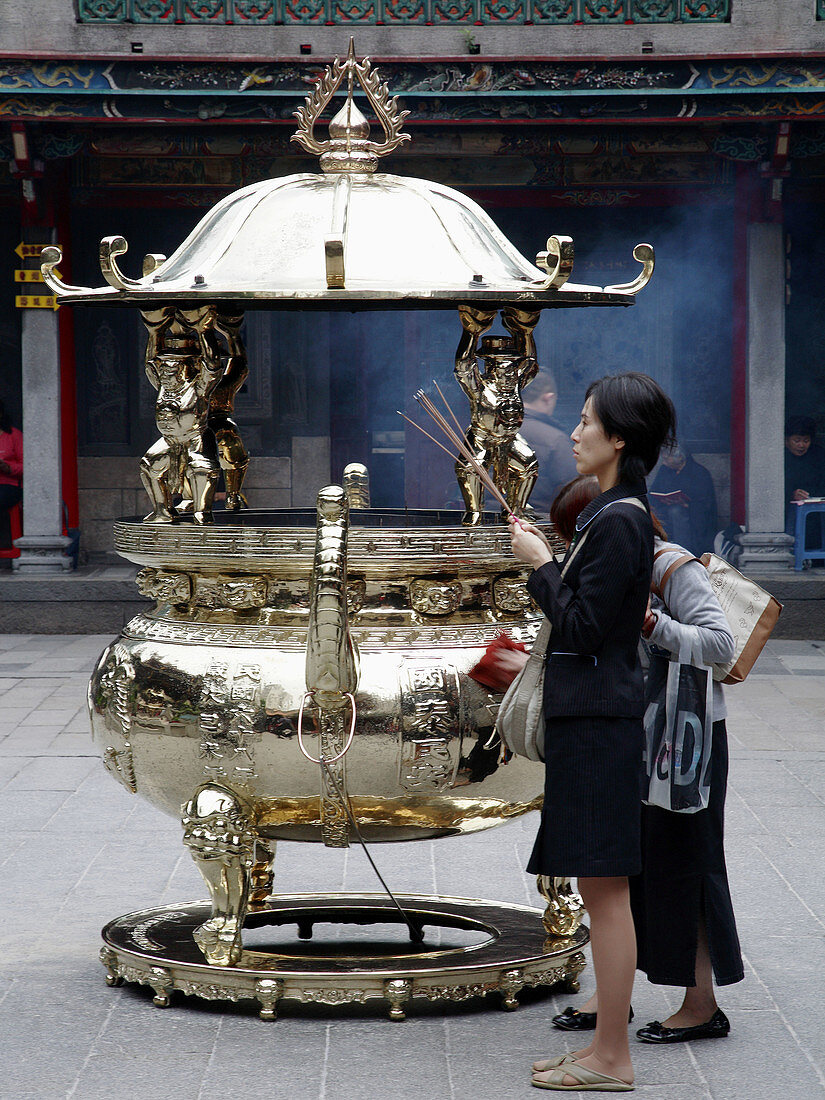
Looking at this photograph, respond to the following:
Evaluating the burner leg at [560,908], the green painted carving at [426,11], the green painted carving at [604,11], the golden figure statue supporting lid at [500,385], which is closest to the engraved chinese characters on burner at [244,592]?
the golden figure statue supporting lid at [500,385]

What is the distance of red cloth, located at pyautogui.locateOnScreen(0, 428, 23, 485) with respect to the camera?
11.2 meters

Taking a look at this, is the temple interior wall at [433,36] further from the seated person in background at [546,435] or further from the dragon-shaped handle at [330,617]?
the dragon-shaped handle at [330,617]

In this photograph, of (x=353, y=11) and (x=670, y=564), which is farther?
(x=353, y=11)

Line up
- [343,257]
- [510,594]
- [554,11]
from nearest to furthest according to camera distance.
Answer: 1. [343,257]
2. [510,594]
3. [554,11]

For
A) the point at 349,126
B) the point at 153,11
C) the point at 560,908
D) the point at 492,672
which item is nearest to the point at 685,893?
the point at 560,908

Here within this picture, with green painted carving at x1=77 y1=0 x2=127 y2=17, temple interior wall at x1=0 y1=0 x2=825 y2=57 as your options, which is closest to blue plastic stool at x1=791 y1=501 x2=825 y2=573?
temple interior wall at x1=0 y1=0 x2=825 y2=57

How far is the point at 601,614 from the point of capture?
2.95 metres

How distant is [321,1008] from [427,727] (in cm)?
76

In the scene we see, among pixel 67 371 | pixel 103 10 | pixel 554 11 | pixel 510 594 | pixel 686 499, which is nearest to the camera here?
pixel 510 594

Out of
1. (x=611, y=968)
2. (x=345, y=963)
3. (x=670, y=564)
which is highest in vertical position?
(x=670, y=564)

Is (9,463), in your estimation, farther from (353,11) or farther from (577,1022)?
(577,1022)

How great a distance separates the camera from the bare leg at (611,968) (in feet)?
9.88

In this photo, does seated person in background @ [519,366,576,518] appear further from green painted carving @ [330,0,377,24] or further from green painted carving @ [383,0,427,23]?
green painted carving @ [330,0,377,24]

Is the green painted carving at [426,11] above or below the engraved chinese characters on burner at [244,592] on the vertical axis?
above
